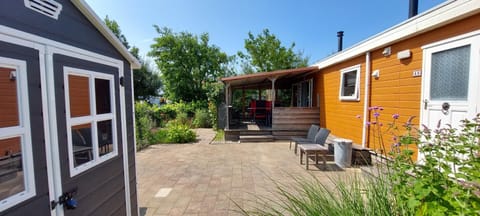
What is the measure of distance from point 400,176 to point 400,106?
11.9 ft

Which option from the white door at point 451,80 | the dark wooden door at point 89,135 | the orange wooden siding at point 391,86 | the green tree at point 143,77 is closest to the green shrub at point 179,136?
the orange wooden siding at point 391,86

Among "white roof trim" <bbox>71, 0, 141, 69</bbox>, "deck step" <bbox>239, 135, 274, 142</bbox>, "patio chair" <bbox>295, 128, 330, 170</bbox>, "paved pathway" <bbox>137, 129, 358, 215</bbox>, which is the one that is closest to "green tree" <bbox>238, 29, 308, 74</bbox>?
"deck step" <bbox>239, 135, 274, 142</bbox>

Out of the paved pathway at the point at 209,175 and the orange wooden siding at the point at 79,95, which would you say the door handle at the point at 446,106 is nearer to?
the paved pathway at the point at 209,175

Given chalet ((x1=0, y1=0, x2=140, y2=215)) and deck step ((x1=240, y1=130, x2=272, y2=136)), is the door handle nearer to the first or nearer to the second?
chalet ((x1=0, y1=0, x2=140, y2=215))

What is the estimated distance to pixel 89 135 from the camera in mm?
1854

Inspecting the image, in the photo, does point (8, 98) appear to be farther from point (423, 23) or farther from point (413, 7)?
point (413, 7)

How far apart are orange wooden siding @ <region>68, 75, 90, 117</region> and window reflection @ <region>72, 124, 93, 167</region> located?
0.14 m

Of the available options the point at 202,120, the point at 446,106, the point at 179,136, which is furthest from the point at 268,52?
the point at 446,106

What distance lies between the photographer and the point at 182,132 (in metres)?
7.70

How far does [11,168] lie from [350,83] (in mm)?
→ 6695

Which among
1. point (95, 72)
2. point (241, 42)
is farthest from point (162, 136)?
point (241, 42)

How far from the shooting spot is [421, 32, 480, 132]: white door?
2754 mm

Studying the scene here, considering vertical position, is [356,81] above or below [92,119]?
above

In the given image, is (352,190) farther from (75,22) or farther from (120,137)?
(75,22)
